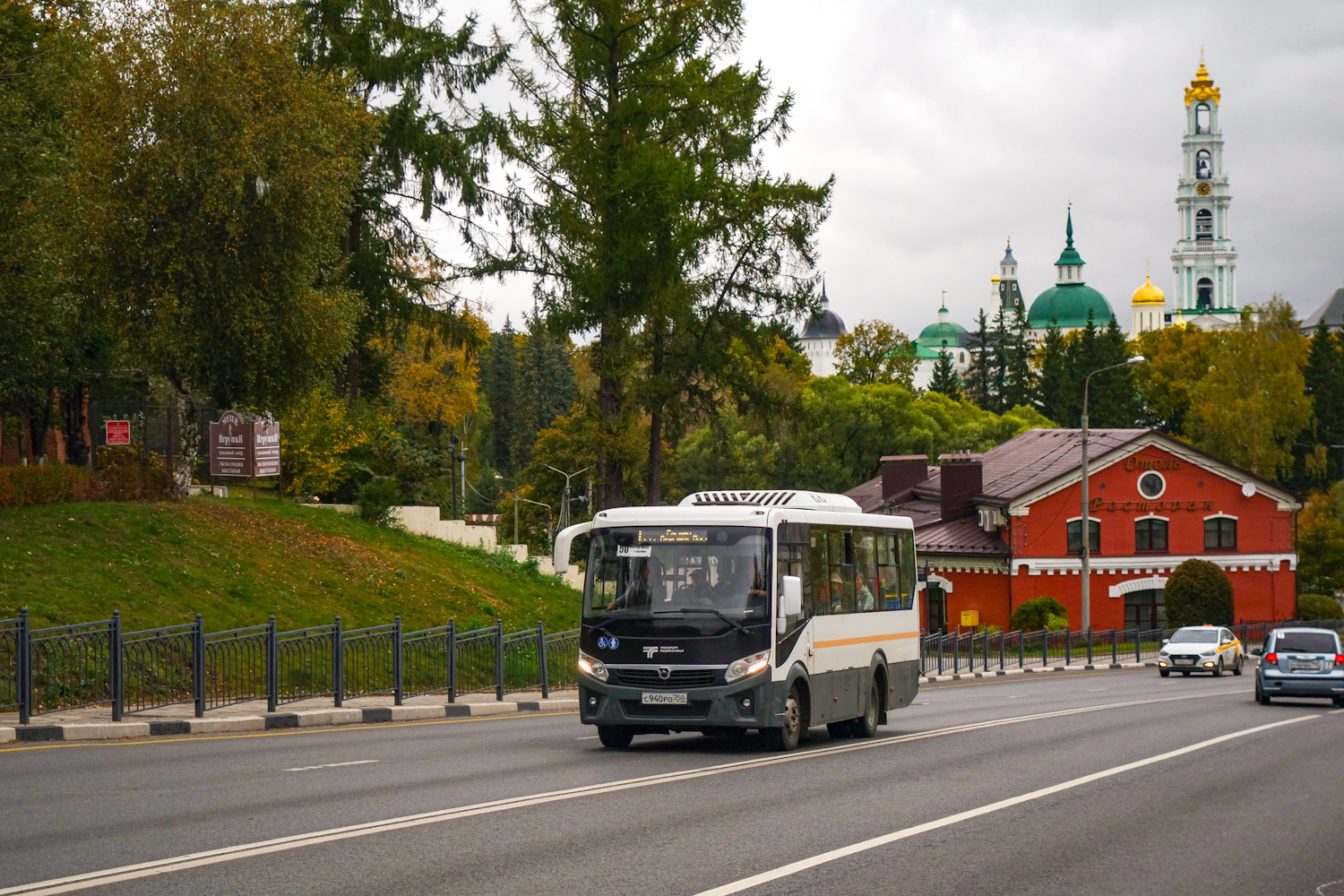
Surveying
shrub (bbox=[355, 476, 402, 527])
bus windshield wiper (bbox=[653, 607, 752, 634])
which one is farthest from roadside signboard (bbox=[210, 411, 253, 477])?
bus windshield wiper (bbox=[653, 607, 752, 634])

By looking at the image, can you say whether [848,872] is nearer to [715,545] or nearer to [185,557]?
[715,545]

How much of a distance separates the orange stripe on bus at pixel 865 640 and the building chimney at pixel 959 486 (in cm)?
4399

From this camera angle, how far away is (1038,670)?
4869 centimetres

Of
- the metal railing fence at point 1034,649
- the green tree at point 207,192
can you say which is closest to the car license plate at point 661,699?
the green tree at point 207,192

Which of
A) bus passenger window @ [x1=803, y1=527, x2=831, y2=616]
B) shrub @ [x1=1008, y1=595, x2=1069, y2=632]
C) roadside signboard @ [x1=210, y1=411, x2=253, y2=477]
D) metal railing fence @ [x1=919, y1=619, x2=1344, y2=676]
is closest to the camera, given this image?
bus passenger window @ [x1=803, y1=527, x2=831, y2=616]

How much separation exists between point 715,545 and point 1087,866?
785 cm

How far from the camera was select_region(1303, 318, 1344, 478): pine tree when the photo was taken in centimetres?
10212

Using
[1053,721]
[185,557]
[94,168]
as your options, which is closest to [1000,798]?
[1053,721]

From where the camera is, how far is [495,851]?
9555mm

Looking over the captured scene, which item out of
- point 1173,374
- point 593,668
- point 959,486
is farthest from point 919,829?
point 1173,374

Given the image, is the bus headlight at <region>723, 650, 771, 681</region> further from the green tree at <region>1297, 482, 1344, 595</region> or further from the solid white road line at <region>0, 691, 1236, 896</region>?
the green tree at <region>1297, 482, 1344, 595</region>

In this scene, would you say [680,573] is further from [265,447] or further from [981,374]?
[981,374]

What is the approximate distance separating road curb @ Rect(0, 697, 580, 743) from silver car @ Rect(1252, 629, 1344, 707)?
46.9 feet

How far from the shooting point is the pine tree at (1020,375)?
5139 inches
